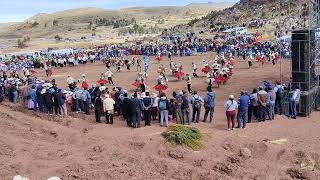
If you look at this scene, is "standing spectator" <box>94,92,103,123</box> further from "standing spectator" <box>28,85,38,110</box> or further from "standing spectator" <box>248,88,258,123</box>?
"standing spectator" <box>248,88,258,123</box>

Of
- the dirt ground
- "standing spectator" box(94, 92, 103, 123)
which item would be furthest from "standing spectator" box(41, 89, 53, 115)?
"standing spectator" box(94, 92, 103, 123)

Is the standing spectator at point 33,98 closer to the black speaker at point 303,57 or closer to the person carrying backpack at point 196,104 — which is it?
the person carrying backpack at point 196,104

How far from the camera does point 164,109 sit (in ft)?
59.6

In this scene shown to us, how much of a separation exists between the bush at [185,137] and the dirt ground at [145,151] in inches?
8.2

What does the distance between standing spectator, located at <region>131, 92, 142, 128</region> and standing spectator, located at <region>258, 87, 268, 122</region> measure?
173 inches

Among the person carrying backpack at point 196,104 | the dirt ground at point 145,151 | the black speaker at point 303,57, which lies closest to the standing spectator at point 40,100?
the dirt ground at point 145,151

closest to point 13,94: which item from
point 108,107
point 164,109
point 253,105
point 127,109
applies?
point 108,107

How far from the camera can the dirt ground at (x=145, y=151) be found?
1312 cm

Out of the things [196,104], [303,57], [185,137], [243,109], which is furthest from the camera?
[303,57]

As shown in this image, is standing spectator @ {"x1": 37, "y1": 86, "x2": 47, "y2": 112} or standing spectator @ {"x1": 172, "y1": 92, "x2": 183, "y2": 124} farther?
standing spectator @ {"x1": 37, "y1": 86, "x2": 47, "y2": 112}

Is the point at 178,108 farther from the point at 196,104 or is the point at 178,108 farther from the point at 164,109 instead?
the point at 196,104

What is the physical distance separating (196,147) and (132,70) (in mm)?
Result: 27083

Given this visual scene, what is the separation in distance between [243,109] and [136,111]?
3.73 meters

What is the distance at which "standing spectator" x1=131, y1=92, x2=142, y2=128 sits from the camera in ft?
59.2
